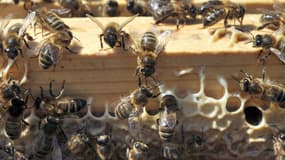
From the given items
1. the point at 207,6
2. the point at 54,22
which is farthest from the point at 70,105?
the point at 207,6

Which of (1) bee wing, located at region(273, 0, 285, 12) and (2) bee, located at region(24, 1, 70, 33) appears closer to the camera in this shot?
(2) bee, located at region(24, 1, 70, 33)

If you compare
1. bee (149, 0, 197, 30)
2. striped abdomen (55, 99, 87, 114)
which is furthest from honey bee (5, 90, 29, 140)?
bee (149, 0, 197, 30)

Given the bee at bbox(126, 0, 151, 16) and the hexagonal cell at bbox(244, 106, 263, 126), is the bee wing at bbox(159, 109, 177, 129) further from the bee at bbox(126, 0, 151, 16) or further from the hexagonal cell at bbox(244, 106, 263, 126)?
the bee at bbox(126, 0, 151, 16)

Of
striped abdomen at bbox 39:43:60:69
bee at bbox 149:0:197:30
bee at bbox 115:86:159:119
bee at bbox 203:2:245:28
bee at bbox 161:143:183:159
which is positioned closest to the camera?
striped abdomen at bbox 39:43:60:69

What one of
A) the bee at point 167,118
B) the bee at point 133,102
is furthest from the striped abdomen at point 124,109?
the bee at point 167,118

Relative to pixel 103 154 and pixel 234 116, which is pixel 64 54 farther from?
pixel 234 116

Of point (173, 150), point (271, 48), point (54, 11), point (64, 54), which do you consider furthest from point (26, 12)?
point (271, 48)
